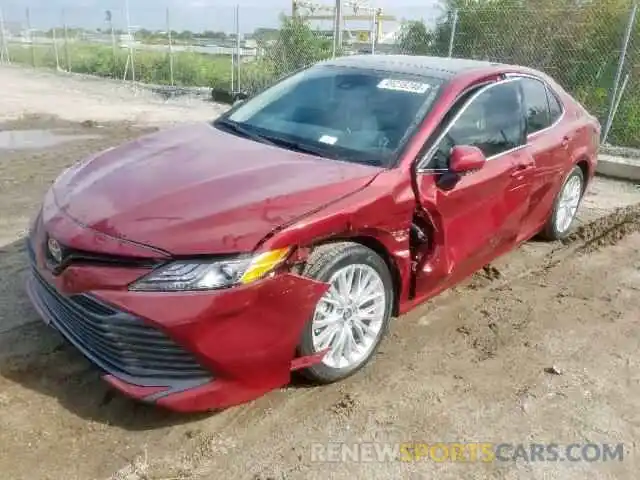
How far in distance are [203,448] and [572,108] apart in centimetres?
415

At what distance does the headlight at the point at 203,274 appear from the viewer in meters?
2.48

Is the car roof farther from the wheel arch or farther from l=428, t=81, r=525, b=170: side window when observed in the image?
the wheel arch

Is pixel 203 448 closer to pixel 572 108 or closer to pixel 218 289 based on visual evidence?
pixel 218 289

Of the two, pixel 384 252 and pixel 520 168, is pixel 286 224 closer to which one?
pixel 384 252

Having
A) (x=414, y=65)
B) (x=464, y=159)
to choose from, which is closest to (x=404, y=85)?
(x=414, y=65)

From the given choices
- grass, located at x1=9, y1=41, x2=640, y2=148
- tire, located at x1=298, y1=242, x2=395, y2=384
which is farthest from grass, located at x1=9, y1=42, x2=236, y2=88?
tire, located at x1=298, y1=242, x2=395, y2=384

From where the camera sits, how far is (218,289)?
2.50 m

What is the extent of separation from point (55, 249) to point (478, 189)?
2.36 m

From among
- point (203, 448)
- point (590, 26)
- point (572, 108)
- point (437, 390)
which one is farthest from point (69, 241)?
point (590, 26)

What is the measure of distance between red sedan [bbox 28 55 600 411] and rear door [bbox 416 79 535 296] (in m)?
0.01

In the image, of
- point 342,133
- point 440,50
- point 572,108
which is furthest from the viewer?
point 440,50

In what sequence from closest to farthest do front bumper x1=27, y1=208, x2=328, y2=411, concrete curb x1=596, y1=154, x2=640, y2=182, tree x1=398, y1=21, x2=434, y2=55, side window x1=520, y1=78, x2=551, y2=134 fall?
front bumper x1=27, y1=208, x2=328, y2=411
side window x1=520, y1=78, x2=551, y2=134
concrete curb x1=596, y1=154, x2=640, y2=182
tree x1=398, y1=21, x2=434, y2=55

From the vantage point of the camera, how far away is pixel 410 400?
10.0ft

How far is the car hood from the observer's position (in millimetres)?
2592
